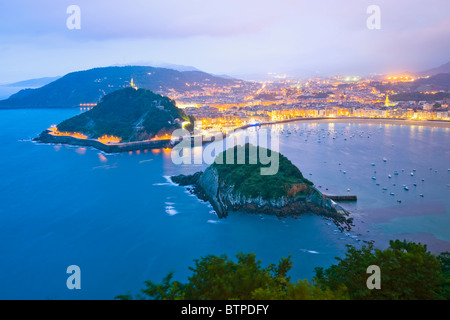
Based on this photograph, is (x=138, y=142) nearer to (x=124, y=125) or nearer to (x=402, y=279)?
(x=124, y=125)

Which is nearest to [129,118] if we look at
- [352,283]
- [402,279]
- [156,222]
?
[156,222]

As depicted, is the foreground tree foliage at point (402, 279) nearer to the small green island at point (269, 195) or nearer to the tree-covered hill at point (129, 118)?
the small green island at point (269, 195)

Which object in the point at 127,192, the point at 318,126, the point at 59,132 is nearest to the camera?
the point at 127,192

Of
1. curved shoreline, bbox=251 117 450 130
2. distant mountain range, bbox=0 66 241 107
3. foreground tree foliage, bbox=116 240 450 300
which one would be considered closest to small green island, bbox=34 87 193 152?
curved shoreline, bbox=251 117 450 130

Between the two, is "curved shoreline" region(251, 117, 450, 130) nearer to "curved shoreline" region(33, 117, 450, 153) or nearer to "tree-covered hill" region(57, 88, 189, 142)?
"curved shoreline" region(33, 117, 450, 153)

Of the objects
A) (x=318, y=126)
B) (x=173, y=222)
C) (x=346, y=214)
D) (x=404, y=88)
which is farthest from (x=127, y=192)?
(x=404, y=88)
